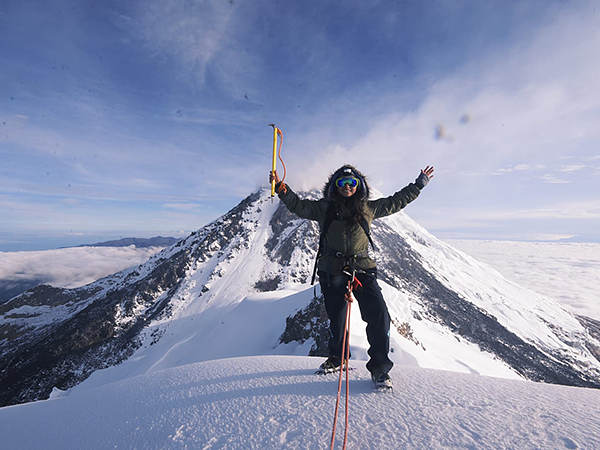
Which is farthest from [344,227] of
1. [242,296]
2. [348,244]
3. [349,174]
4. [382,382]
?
[242,296]

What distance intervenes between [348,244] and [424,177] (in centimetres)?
193

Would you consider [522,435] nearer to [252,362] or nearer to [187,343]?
[252,362]

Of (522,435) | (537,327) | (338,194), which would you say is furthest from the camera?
(537,327)

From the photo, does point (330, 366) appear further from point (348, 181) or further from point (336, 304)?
point (348, 181)

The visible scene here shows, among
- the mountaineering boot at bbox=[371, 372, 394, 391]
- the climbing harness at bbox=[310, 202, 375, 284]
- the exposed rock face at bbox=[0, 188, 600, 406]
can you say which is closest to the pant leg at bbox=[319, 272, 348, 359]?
the climbing harness at bbox=[310, 202, 375, 284]

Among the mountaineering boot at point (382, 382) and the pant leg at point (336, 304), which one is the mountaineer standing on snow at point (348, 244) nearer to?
the pant leg at point (336, 304)

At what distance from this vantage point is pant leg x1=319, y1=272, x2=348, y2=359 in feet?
14.9

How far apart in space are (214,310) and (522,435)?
→ 6958cm

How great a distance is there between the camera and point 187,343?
146 ft

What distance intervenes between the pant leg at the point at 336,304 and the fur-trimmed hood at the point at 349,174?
143 centimetres

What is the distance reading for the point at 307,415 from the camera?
10.9 feet

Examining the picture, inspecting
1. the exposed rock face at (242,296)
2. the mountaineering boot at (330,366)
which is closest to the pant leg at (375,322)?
the mountaineering boot at (330,366)

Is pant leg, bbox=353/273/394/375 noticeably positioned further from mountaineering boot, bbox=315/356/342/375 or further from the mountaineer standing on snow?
mountaineering boot, bbox=315/356/342/375

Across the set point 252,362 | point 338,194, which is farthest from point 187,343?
point 338,194
